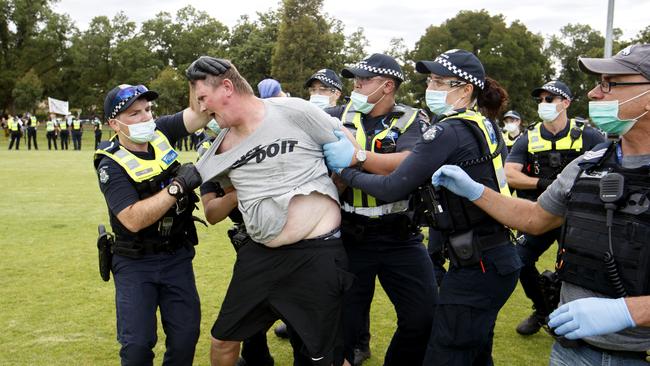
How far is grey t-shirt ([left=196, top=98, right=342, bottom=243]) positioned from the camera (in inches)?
135

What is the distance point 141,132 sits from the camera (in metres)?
4.08

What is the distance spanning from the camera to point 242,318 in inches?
140

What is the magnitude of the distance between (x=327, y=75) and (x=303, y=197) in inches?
146

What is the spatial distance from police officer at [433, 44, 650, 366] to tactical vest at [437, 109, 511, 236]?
0.72 meters

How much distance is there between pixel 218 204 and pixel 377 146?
4.09ft

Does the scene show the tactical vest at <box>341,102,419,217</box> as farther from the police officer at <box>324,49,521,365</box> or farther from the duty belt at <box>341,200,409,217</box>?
the police officer at <box>324,49,521,365</box>

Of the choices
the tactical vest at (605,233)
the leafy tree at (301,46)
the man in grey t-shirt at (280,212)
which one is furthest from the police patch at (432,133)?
the leafy tree at (301,46)

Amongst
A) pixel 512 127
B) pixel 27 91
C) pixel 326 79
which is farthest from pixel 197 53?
pixel 326 79

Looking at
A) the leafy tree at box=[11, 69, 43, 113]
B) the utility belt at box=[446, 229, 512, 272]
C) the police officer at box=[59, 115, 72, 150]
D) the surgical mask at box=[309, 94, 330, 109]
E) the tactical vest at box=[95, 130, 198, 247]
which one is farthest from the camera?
the leafy tree at box=[11, 69, 43, 113]

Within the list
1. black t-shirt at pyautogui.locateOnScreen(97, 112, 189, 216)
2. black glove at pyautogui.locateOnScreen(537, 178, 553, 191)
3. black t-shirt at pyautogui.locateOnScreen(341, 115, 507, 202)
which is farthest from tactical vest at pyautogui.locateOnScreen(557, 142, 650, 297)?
black glove at pyautogui.locateOnScreen(537, 178, 553, 191)

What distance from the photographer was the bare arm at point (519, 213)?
2947 mm


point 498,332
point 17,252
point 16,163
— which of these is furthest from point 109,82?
point 498,332

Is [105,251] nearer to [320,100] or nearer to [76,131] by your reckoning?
[320,100]

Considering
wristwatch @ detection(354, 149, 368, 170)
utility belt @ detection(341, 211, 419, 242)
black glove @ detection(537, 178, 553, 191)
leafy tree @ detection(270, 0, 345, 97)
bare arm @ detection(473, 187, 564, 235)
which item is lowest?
utility belt @ detection(341, 211, 419, 242)
